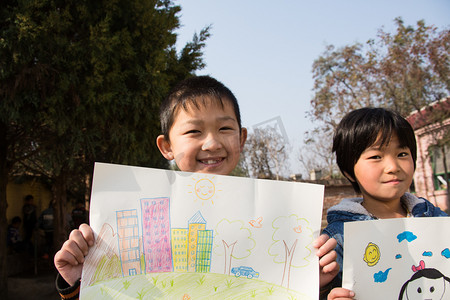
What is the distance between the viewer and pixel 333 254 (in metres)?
1.08

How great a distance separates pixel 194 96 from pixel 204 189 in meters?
0.50

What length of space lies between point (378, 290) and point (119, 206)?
0.87m

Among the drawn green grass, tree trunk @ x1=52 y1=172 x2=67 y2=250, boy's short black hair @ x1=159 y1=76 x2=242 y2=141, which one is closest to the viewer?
the drawn green grass

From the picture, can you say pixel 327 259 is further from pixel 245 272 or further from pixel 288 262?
pixel 245 272

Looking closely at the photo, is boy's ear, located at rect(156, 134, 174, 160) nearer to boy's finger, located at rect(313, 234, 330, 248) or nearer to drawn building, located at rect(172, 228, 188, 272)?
drawn building, located at rect(172, 228, 188, 272)

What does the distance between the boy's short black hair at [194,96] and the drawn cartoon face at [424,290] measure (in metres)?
0.92

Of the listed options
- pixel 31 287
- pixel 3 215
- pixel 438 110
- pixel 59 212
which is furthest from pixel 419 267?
pixel 438 110

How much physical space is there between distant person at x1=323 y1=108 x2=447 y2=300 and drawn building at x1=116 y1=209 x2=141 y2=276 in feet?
2.51

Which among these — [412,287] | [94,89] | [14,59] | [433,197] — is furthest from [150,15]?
[433,197]

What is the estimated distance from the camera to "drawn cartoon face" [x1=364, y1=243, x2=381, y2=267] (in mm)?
1123

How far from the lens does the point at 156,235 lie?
1099mm

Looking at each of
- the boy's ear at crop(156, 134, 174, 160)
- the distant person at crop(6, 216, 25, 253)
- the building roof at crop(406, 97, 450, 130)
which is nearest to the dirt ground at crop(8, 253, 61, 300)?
the distant person at crop(6, 216, 25, 253)

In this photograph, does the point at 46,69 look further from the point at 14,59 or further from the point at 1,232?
the point at 1,232

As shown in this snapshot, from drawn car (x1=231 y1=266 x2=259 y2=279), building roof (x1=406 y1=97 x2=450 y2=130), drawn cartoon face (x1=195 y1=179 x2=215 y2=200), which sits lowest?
drawn car (x1=231 y1=266 x2=259 y2=279)
